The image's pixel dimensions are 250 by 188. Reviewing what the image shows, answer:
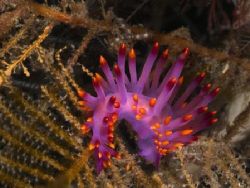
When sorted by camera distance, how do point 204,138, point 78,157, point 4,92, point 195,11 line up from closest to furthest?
point 78,157
point 204,138
point 4,92
point 195,11

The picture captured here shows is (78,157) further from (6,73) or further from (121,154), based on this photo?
(6,73)

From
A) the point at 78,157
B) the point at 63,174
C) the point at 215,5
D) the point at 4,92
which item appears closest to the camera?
the point at 63,174

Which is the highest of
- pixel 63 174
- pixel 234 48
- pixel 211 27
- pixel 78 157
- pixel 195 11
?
pixel 195 11

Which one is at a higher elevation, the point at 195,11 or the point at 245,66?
the point at 195,11

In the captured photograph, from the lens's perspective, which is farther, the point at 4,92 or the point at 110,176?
the point at 4,92

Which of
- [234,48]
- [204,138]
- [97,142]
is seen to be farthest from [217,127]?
[97,142]

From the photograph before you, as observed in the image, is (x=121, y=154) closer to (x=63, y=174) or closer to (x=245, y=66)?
(x=63, y=174)
